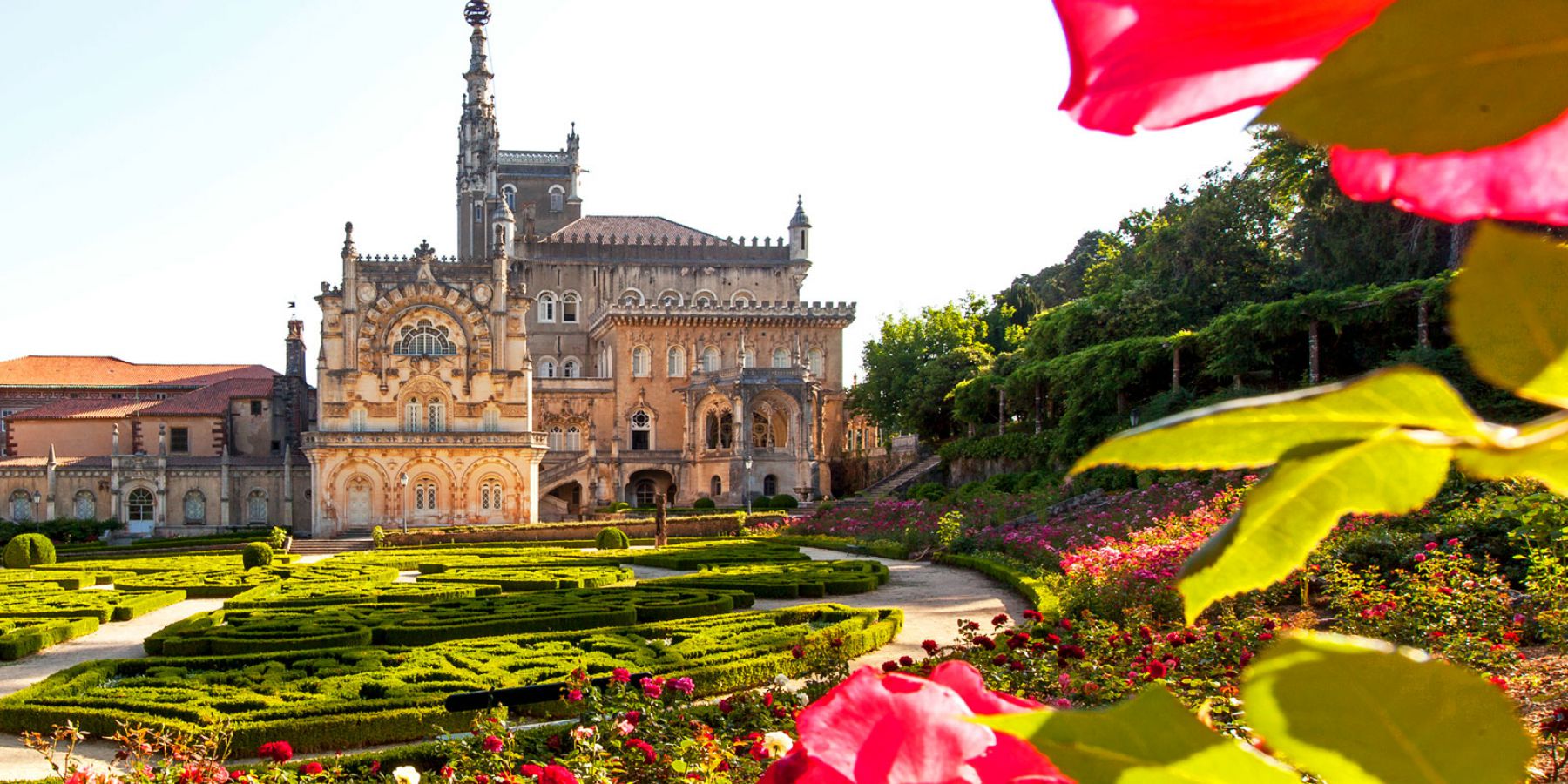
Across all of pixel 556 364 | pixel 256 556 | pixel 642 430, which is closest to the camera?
pixel 256 556

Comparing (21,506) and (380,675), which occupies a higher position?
(21,506)

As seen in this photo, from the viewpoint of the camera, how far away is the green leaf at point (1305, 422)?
401mm

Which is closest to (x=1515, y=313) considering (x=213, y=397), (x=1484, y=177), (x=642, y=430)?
(x=1484, y=177)

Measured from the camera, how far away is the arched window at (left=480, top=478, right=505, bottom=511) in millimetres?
35594

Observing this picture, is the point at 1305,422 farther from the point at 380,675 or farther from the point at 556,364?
the point at 556,364

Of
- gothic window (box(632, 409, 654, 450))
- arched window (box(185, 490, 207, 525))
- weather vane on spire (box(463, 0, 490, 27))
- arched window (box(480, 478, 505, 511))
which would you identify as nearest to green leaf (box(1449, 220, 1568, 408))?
arched window (box(480, 478, 505, 511))

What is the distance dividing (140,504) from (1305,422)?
137 feet

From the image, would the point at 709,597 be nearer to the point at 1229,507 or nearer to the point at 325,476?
the point at 1229,507

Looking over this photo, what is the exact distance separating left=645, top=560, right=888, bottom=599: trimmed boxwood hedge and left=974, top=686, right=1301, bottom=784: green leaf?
606 inches

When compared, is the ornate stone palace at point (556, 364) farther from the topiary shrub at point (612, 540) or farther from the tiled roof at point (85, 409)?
the topiary shrub at point (612, 540)

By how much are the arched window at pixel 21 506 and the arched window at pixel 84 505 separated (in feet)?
3.62

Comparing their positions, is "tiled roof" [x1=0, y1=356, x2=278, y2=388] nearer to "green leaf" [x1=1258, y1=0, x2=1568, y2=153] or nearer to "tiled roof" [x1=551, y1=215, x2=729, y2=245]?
"tiled roof" [x1=551, y1=215, x2=729, y2=245]

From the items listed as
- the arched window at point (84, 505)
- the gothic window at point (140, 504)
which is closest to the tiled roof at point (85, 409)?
the arched window at point (84, 505)

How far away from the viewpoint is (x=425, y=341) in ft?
120
